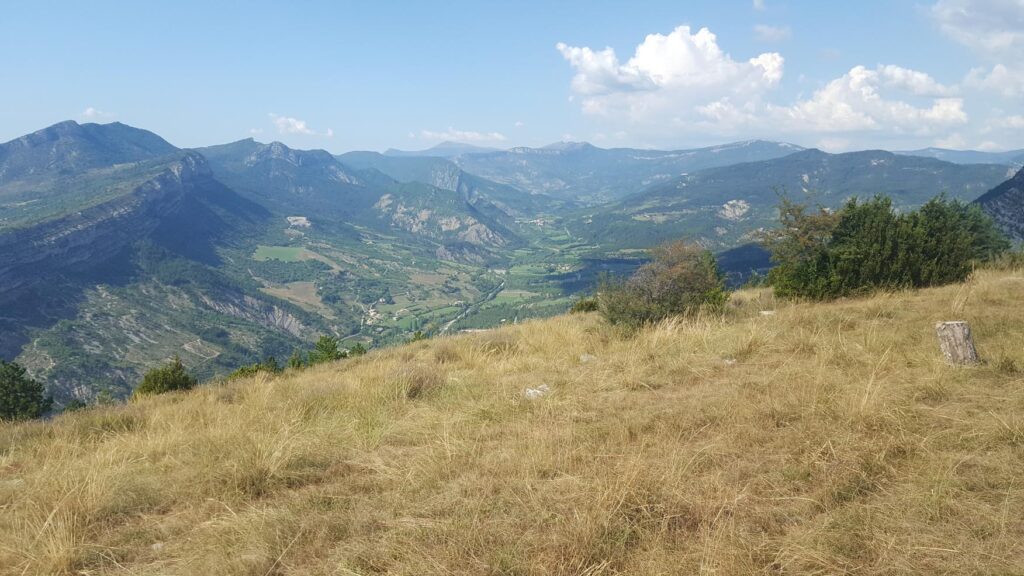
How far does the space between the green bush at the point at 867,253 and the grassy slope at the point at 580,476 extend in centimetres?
660

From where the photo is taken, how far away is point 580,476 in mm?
3686

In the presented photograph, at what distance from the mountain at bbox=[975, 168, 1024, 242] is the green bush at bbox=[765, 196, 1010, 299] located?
222ft

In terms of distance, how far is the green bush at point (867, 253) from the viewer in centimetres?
1321

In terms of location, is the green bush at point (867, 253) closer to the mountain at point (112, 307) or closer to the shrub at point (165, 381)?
the shrub at point (165, 381)

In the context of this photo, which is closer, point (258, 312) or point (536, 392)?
point (536, 392)

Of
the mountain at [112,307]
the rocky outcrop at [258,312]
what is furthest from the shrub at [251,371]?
the rocky outcrop at [258,312]

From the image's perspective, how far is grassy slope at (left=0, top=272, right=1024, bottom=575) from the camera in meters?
2.91

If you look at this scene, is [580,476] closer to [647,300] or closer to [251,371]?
[647,300]

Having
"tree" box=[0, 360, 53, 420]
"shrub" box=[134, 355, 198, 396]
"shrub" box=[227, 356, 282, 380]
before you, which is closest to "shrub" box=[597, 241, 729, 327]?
"shrub" box=[227, 356, 282, 380]

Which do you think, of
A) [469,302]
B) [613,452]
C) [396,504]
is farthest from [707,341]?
Answer: [469,302]

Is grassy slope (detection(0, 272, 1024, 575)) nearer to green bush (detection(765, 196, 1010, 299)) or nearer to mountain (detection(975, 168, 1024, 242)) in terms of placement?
green bush (detection(765, 196, 1010, 299))

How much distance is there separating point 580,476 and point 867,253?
13.6m

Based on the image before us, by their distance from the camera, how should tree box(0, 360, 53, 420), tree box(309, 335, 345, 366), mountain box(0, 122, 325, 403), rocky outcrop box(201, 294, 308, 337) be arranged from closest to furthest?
tree box(309, 335, 345, 366) < tree box(0, 360, 53, 420) < mountain box(0, 122, 325, 403) < rocky outcrop box(201, 294, 308, 337)

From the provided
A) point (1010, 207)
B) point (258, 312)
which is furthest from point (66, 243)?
point (1010, 207)
